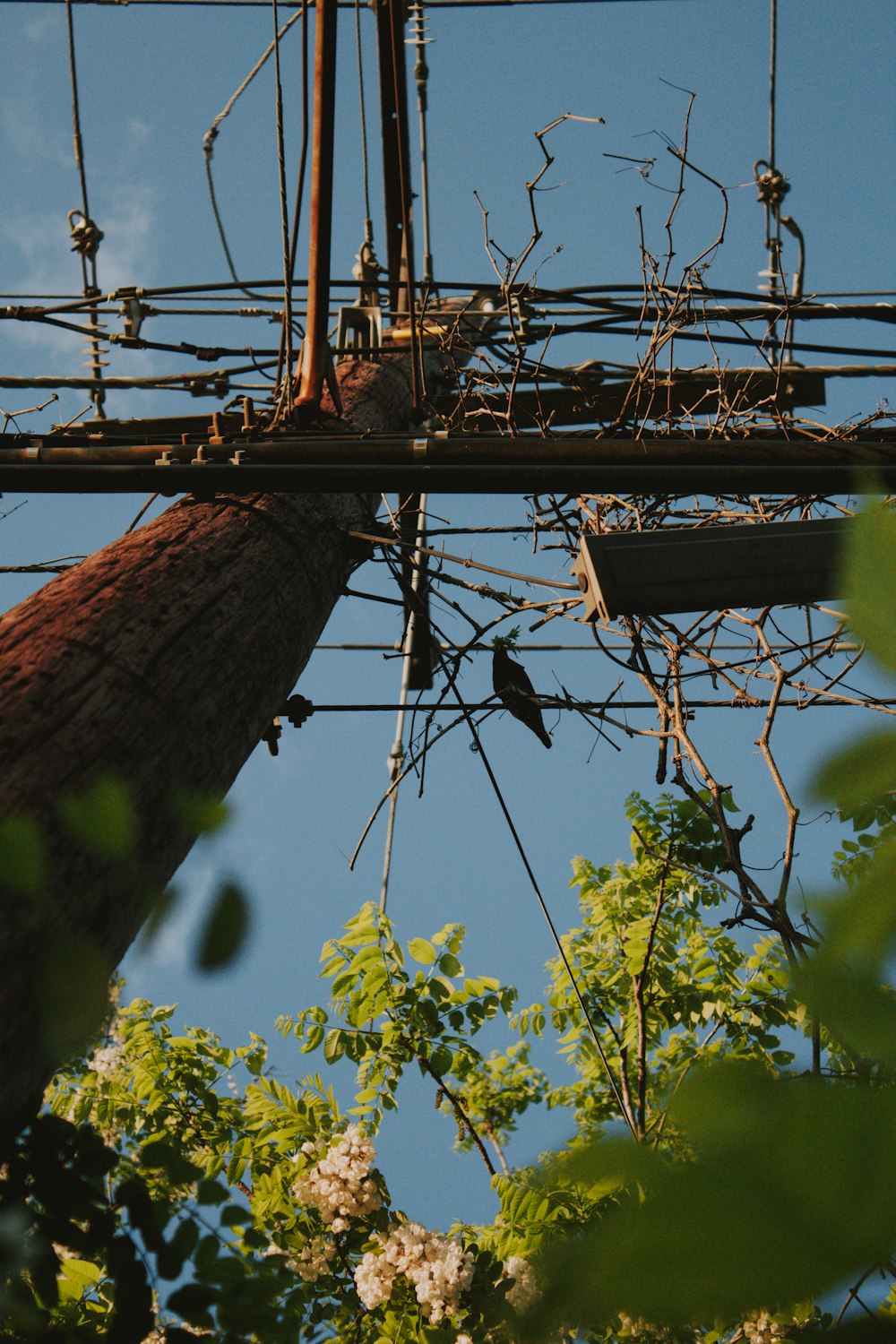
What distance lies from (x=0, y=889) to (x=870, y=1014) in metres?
0.83

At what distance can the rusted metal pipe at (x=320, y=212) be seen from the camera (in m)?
2.53

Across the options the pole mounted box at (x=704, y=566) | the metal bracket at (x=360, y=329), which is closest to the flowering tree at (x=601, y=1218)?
the pole mounted box at (x=704, y=566)

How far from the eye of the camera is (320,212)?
8.84 feet

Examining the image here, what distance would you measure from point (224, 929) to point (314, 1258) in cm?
257

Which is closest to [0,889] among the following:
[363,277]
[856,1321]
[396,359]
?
[856,1321]

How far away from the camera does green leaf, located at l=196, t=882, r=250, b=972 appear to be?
902mm

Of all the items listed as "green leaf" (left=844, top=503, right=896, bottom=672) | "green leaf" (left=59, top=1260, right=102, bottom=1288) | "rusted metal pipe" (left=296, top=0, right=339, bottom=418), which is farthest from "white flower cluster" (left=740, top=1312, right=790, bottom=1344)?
"rusted metal pipe" (left=296, top=0, right=339, bottom=418)

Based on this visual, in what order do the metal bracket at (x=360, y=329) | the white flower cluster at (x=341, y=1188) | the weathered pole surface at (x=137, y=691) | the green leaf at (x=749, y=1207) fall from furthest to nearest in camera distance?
the metal bracket at (x=360, y=329) → the white flower cluster at (x=341, y=1188) → the weathered pole surface at (x=137, y=691) → the green leaf at (x=749, y=1207)

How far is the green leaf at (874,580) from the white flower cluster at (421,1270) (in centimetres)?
289

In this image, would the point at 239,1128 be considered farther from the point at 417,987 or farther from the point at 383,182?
the point at 383,182

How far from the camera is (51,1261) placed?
2.97ft

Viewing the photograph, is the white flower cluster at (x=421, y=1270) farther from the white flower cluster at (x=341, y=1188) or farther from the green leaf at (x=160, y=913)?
the green leaf at (x=160, y=913)

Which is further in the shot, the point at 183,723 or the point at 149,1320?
the point at 183,723

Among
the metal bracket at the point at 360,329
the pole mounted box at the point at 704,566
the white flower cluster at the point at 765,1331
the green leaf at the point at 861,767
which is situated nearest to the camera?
the green leaf at the point at 861,767
